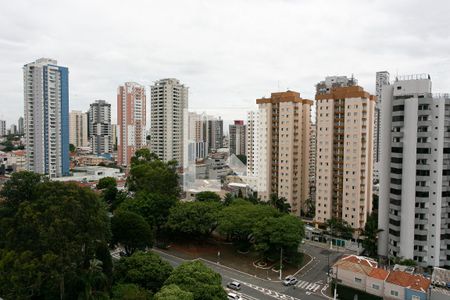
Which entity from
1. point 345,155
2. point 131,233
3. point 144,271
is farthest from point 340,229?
point 144,271

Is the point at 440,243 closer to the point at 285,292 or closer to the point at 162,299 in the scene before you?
the point at 285,292

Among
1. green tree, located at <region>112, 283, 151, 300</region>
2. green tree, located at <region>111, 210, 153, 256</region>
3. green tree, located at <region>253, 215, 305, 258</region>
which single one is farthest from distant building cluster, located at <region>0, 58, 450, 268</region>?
green tree, located at <region>111, 210, 153, 256</region>

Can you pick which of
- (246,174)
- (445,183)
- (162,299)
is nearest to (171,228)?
(162,299)

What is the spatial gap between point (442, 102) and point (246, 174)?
23.0m

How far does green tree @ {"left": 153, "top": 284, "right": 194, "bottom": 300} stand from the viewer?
14.0 metres

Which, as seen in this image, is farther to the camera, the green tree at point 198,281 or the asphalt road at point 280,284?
the asphalt road at point 280,284

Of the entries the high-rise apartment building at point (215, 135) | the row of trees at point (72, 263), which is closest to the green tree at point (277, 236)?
the row of trees at point (72, 263)

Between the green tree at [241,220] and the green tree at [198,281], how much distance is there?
8.39 meters

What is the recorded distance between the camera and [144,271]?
17.5 meters

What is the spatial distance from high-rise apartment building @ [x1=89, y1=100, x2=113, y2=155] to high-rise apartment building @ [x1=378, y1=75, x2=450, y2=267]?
73.2 meters

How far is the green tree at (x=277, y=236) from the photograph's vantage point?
22797mm

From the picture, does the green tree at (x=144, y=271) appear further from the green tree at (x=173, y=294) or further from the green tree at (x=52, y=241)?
the green tree at (x=173, y=294)

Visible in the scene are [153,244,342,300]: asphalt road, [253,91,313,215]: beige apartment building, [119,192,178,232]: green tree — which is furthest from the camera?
[253,91,313,215]: beige apartment building

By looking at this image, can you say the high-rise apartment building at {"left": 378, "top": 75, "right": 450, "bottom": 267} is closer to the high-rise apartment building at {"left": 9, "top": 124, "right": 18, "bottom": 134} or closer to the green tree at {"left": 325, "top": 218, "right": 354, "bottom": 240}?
the green tree at {"left": 325, "top": 218, "right": 354, "bottom": 240}
